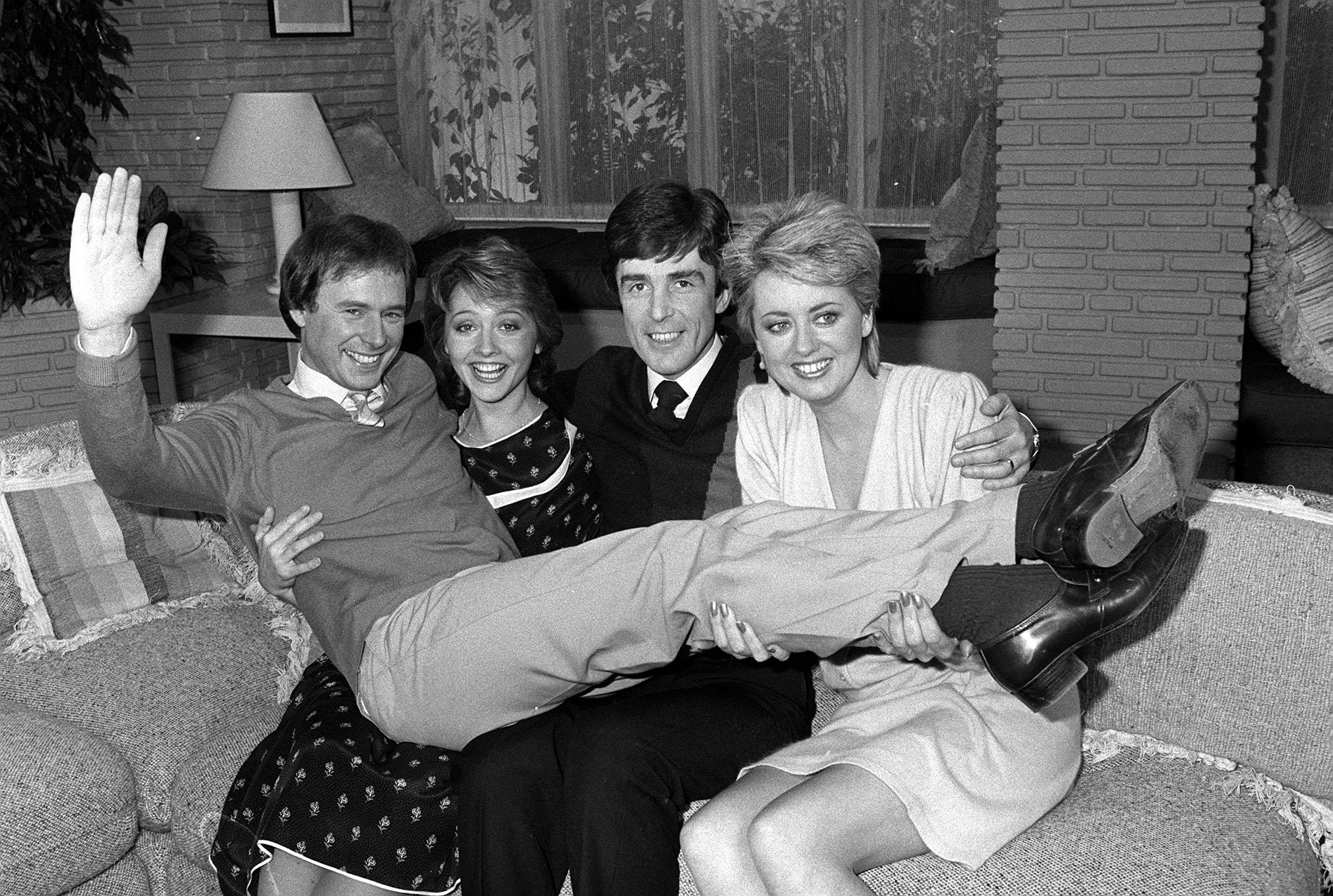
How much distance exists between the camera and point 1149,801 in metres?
1.82

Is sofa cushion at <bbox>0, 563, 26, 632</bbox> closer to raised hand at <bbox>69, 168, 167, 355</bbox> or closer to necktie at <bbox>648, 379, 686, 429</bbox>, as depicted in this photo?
raised hand at <bbox>69, 168, 167, 355</bbox>

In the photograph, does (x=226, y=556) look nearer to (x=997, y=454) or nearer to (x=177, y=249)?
(x=997, y=454)

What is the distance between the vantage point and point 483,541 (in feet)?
6.79

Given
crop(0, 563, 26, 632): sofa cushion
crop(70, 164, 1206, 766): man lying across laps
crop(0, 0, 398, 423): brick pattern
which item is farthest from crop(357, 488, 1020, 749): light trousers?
crop(0, 0, 398, 423): brick pattern

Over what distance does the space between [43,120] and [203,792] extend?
2.97 metres

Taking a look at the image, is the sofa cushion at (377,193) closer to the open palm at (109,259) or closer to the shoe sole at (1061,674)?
the open palm at (109,259)

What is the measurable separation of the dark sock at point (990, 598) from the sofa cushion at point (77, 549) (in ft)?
4.89

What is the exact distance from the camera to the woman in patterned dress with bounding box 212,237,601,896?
1.79 meters

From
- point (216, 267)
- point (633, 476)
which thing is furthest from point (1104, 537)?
point (216, 267)

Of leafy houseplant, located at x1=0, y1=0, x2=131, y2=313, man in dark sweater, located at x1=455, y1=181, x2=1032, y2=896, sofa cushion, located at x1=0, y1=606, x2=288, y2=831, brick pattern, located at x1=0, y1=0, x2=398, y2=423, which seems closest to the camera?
man in dark sweater, located at x1=455, y1=181, x2=1032, y2=896

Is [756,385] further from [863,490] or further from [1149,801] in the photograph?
[1149,801]

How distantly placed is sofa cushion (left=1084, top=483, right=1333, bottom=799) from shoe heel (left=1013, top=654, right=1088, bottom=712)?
1.34ft

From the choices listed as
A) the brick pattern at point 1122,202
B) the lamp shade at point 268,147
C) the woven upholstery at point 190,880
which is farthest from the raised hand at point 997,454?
the lamp shade at point 268,147

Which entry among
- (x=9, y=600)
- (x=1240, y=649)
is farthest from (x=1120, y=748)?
(x=9, y=600)
